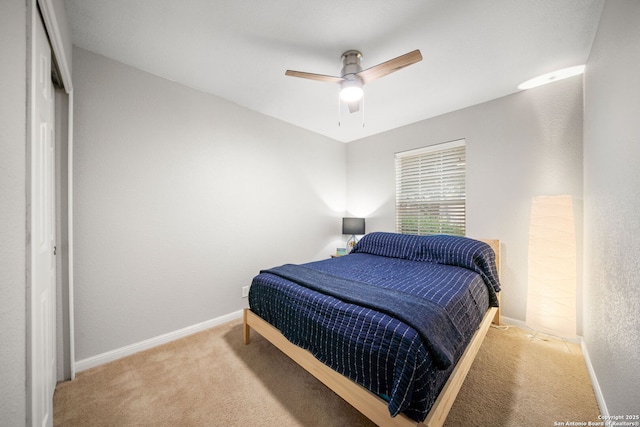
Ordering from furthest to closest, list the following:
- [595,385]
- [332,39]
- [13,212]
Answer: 1. [332,39]
2. [595,385]
3. [13,212]

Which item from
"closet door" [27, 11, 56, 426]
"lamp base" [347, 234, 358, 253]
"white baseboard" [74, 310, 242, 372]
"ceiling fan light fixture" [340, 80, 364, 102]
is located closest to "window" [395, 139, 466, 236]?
"lamp base" [347, 234, 358, 253]

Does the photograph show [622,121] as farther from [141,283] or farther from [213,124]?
[141,283]

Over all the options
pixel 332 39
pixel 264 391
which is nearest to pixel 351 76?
pixel 332 39

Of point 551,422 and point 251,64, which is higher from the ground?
point 251,64

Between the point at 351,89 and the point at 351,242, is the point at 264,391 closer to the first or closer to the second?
the point at 351,89

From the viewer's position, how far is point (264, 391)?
1.59m

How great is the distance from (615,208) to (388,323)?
145 cm

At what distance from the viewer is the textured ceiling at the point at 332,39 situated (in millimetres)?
1472

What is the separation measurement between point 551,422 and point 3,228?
270cm

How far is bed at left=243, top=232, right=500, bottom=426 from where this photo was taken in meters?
1.06

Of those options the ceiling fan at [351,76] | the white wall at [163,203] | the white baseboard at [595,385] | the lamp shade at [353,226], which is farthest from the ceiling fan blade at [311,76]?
the white baseboard at [595,385]

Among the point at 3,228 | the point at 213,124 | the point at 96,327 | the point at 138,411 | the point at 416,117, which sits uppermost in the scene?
the point at 416,117

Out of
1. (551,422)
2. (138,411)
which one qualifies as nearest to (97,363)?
(138,411)

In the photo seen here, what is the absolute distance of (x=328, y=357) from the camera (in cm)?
135
